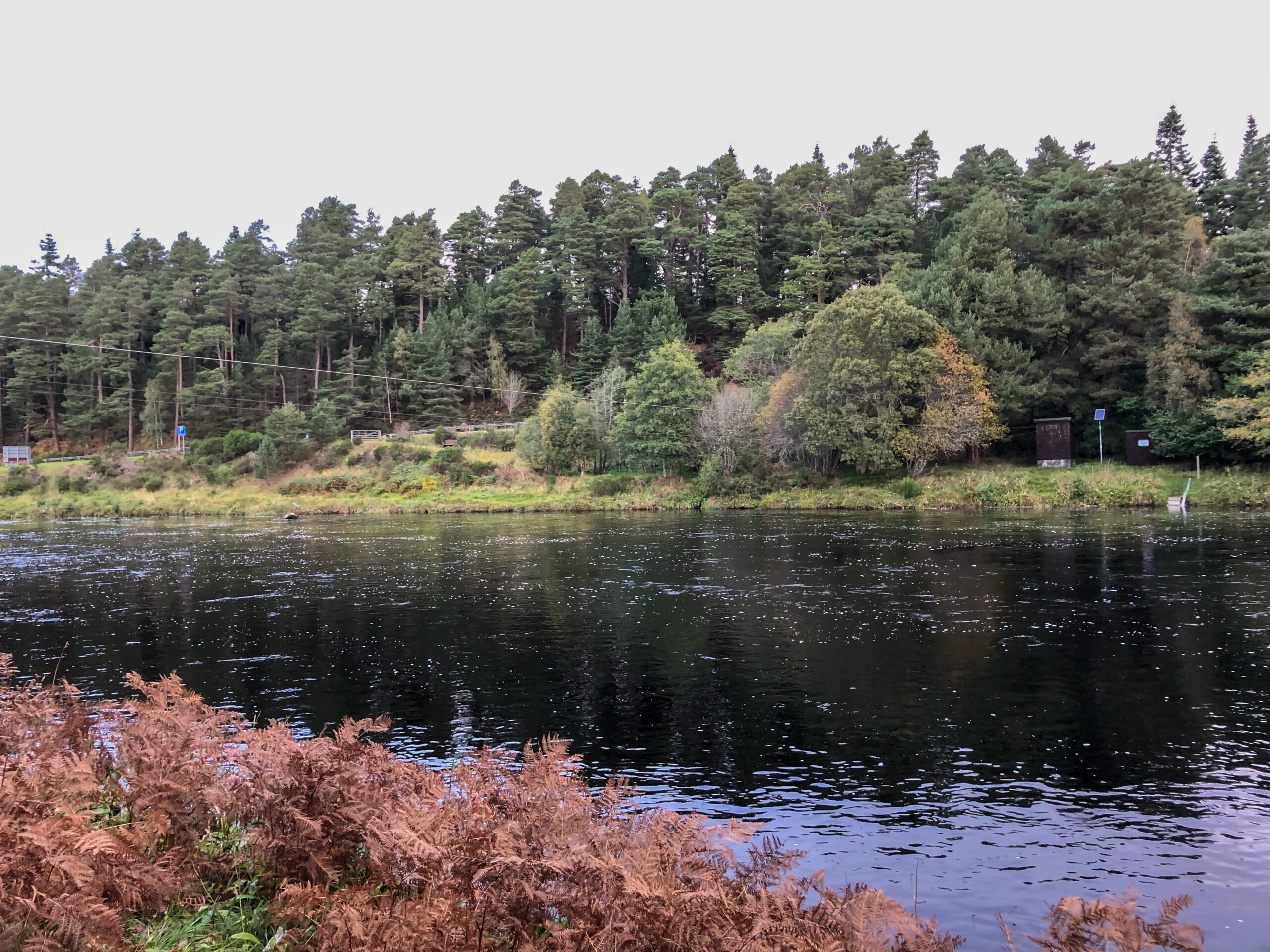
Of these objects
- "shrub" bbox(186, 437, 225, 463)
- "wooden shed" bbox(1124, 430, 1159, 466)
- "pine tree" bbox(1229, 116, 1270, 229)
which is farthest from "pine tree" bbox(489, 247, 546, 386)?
"pine tree" bbox(1229, 116, 1270, 229)

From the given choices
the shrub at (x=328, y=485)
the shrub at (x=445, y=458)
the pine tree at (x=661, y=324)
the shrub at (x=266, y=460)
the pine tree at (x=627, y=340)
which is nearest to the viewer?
the shrub at (x=328, y=485)

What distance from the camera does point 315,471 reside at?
2586 inches

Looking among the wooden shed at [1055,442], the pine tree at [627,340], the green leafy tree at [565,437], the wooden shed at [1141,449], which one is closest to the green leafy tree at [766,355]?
the green leafy tree at [565,437]

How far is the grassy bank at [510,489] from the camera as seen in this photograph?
4341 cm

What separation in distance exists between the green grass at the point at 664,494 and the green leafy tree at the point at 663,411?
1.69 meters

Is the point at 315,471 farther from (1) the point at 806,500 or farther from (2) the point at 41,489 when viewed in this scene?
(1) the point at 806,500

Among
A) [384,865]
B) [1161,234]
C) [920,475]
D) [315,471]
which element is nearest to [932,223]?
[1161,234]

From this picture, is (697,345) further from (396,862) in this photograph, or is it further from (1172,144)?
(396,862)

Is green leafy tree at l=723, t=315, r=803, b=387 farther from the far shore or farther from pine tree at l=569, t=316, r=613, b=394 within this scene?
pine tree at l=569, t=316, r=613, b=394

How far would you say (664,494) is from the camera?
53156 mm

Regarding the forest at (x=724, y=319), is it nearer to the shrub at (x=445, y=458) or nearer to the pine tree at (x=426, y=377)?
the pine tree at (x=426, y=377)

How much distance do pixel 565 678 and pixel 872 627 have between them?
680 cm

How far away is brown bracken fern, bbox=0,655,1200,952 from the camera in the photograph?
4.39 m

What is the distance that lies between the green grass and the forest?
1996 mm
